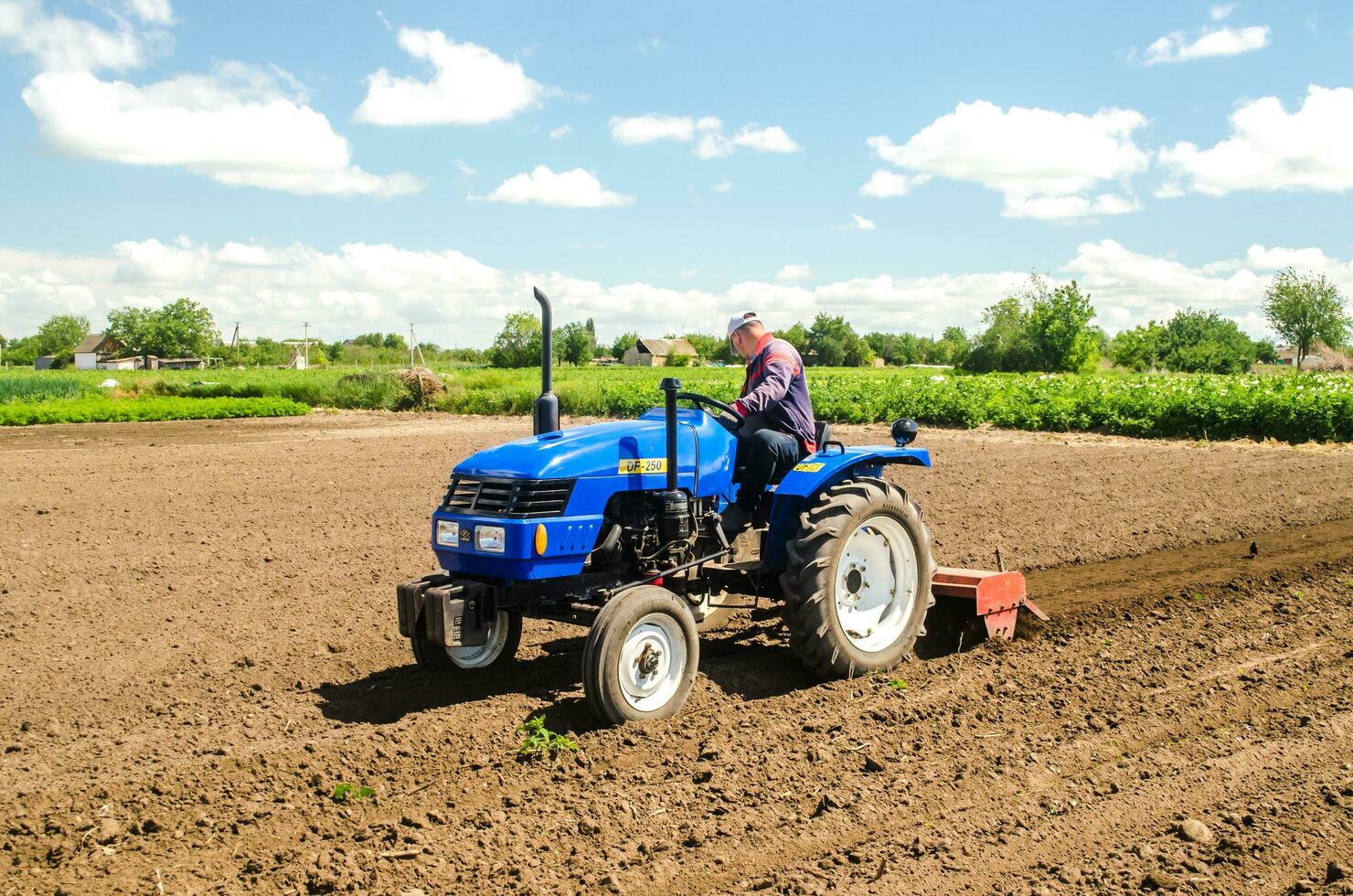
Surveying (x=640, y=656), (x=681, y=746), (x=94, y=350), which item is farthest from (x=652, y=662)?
(x=94, y=350)

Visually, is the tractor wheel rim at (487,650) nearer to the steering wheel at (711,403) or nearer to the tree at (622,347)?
the steering wheel at (711,403)

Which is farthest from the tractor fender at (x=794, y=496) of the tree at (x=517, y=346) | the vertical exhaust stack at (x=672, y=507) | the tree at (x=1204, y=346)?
the tree at (x=517, y=346)

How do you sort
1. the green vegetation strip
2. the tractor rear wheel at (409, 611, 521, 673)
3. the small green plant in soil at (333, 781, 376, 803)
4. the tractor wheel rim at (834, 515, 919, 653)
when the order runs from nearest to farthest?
the small green plant in soil at (333, 781, 376, 803) → the tractor rear wheel at (409, 611, 521, 673) → the tractor wheel rim at (834, 515, 919, 653) → the green vegetation strip

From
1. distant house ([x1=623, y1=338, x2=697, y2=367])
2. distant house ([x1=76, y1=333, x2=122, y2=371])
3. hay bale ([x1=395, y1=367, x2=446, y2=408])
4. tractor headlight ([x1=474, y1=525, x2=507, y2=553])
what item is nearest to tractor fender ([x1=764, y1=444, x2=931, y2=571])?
tractor headlight ([x1=474, y1=525, x2=507, y2=553])

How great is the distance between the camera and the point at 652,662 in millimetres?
4742

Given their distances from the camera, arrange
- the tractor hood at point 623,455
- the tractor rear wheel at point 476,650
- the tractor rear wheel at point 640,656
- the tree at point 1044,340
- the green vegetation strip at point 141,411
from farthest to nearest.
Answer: the tree at point 1044,340
the green vegetation strip at point 141,411
the tractor rear wheel at point 476,650
the tractor hood at point 623,455
the tractor rear wheel at point 640,656

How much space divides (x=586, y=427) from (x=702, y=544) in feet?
2.68

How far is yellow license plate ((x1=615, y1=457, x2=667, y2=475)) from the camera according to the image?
4.97m

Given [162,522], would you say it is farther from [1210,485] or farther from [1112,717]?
[1210,485]

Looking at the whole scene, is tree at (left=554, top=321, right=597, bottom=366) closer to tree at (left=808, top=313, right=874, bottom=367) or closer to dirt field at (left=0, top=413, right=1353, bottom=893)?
tree at (left=808, top=313, right=874, bottom=367)

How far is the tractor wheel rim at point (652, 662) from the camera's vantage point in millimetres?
4645

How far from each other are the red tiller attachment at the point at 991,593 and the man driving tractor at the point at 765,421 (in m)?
1.14

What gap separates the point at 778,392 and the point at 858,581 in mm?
1113

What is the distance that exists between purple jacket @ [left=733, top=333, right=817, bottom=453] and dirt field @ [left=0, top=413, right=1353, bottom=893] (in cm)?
126
